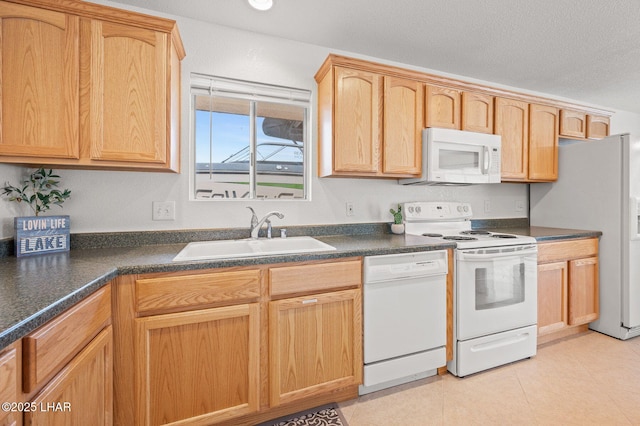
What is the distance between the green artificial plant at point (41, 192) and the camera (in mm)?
1604

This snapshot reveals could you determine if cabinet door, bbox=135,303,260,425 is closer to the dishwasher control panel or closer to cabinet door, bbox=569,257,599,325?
the dishwasher control panel

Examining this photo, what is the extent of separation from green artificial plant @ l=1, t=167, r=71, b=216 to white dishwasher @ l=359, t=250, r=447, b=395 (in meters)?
1.80

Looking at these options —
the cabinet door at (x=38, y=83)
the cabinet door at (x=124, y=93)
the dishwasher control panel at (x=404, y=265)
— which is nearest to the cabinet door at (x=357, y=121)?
the dishwasher control panel at (x=404, y=265)

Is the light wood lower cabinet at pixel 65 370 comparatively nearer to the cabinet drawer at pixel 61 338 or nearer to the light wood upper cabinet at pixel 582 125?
the cabinet drawer at pixel 61 338

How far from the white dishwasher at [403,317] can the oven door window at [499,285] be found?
293mm

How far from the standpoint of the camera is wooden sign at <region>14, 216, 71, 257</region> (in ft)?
4.82

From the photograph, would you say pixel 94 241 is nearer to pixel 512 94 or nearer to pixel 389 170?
pixel 389 170

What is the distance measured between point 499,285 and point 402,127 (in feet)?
4.31

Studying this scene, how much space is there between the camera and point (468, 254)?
6.40 ft

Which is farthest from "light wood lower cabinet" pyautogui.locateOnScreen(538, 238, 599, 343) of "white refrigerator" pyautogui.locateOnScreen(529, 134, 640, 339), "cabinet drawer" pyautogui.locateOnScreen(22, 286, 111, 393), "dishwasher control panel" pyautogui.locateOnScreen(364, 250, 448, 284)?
"cabinet drawer" pyautogui.locateOnScreen(22, 286, 111, 393)

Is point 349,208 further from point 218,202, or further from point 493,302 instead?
point 493,302

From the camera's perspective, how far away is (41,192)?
168 cm

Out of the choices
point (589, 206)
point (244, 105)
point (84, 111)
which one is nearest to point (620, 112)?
point (589, 206)

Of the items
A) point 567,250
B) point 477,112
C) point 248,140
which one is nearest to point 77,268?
point 248,140
